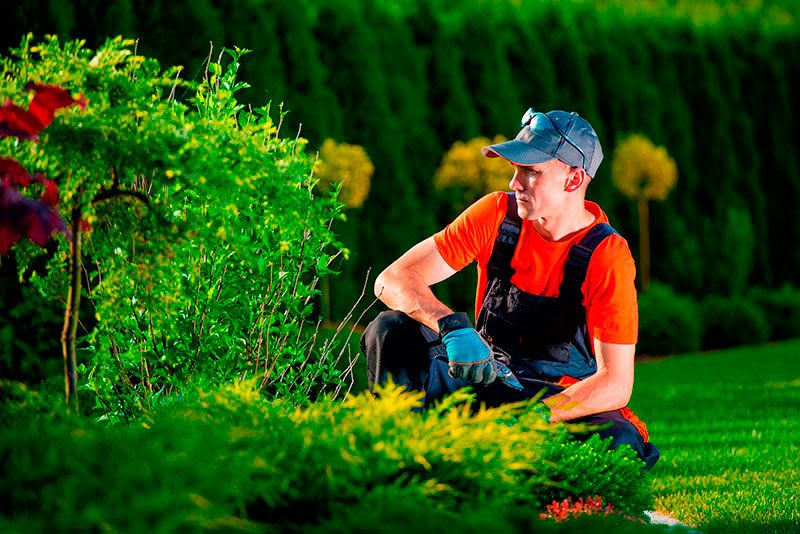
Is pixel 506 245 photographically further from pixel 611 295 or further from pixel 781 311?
pixel 781 311

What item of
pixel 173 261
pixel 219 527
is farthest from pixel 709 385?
pixel 219 527

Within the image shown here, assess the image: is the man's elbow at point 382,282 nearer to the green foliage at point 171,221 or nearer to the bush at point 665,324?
the green foliage at point 171,221

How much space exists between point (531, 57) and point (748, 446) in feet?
21.6

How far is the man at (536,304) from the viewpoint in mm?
3320

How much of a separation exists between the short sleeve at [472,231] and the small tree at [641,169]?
304 inches

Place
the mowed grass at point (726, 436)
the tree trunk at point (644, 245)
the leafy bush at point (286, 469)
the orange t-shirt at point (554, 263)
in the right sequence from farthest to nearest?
the tree trunk at point (644, 245) → the mowed grass at point (726, 436) → the orange t-shirt at point (554, 263) → the leafy bush at point (286, 469)

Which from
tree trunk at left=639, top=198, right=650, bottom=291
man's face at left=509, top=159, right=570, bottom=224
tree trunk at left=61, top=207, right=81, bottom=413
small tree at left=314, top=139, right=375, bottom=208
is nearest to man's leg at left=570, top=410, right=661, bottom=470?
man's face at left=509, top=159, right=570, bottom=224

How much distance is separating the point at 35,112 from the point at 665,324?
9.43m

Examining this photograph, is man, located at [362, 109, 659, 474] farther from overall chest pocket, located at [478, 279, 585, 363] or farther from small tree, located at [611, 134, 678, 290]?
small tree, located at [611, 134, 678, 290]

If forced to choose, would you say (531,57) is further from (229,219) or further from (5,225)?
(5,225)

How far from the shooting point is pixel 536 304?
12.0 feet

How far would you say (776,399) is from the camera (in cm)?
747

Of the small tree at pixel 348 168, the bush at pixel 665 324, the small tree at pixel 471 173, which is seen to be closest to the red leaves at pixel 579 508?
the small tree at pixel 348 168

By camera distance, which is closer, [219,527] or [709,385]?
[219,527]
